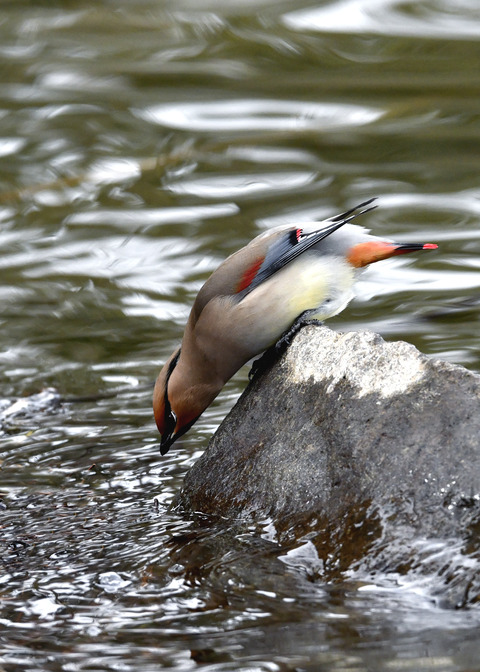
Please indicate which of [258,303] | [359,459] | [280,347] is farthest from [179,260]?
[359,459]

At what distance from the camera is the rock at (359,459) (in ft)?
12.3

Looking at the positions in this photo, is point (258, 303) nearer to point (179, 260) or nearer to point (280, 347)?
point (280, 347)

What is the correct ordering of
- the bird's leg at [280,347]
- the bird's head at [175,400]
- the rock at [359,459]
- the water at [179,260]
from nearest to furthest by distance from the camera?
the water at [179,260]
the rock at [359,459]
the bird's leg at [280,347]
the bird's head at [175,400]

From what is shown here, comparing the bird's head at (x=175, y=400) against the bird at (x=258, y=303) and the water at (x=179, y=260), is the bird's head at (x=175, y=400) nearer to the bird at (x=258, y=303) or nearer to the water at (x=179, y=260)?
the bird at (x=258, y=303)

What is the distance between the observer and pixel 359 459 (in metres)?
4.06

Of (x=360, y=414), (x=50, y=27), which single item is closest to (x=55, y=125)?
(x=50, y=27)

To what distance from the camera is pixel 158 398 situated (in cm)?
509

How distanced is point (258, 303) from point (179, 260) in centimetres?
435

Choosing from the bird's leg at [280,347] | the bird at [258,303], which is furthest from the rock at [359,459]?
the bird at [258,303]

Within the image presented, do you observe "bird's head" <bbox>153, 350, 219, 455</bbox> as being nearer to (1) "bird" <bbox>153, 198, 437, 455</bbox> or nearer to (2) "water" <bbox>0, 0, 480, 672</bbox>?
(1) "bird" <bbox>153, 198, 437, 455</bbox>

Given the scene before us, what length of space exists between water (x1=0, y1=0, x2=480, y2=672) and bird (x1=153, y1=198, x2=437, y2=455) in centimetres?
42

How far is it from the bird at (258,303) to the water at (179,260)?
423mm

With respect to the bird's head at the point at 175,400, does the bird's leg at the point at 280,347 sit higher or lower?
higher

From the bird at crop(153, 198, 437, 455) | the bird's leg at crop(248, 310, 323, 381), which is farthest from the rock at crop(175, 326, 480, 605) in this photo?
the bird at crop(153, 198, 437, 455)
